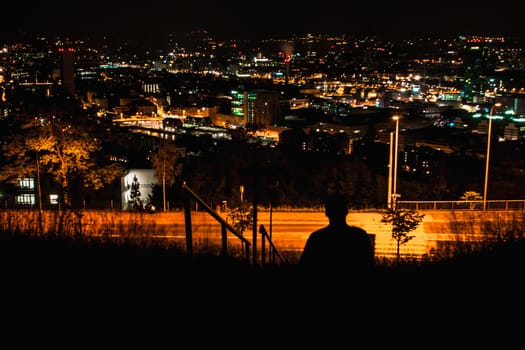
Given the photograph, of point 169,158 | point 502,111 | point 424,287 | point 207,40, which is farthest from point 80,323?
point 207,40

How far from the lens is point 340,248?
1.85m

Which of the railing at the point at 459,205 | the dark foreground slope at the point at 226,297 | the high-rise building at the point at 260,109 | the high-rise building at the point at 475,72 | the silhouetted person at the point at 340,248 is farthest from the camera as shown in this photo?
the high-rise building at the point at 475,72

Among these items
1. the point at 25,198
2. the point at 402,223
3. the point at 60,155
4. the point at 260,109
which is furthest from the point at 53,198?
the point at 260,109

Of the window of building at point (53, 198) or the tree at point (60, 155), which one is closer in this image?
the tree at point (60, 155)

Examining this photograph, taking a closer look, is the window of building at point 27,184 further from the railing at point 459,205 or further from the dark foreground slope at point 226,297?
the dark foreground slope at point 226,297

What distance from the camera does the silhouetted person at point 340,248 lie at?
6.08ft

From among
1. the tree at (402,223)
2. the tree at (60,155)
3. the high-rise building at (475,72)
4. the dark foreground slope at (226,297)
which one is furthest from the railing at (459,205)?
the high-rise building at (475,72)

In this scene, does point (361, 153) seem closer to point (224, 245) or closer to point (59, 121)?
point (59, 121)

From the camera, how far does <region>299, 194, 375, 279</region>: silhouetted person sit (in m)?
1.85

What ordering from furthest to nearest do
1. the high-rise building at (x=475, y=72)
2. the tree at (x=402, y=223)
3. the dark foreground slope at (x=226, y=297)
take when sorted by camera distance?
the high-rise building at (x=475, y=72) → the tree at (x=402, y=223) → the dark foreground slope at (x=226, y=297)

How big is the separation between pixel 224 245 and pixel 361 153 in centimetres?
2091

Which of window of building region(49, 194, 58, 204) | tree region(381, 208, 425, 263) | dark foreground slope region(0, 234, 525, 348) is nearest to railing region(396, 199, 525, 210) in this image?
tree region(381, 208, 425, 263)

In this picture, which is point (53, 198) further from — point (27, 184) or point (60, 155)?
point (60, 155)

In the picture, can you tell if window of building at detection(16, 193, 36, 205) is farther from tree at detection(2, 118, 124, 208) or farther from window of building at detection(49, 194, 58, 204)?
tree at detection(2, 118, 124, 208)
